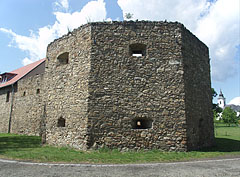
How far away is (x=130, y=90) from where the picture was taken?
8961 millimetres

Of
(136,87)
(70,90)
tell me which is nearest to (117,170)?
(136,87)

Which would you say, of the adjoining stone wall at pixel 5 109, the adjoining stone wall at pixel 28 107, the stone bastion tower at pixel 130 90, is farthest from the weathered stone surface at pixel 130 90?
the adjoining stone wall at pixel 5 109

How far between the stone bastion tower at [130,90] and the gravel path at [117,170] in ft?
8.07

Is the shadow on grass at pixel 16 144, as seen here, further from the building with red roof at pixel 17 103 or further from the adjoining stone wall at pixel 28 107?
the building with red roof at pixel 17 103

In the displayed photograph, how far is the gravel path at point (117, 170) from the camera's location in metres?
5.08

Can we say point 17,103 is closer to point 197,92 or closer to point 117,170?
point 197,92

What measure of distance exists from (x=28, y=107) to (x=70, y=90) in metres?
8.32

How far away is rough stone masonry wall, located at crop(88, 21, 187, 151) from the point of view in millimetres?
8570

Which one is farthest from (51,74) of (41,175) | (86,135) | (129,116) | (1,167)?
(41,175)

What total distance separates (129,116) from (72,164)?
11.1 feet

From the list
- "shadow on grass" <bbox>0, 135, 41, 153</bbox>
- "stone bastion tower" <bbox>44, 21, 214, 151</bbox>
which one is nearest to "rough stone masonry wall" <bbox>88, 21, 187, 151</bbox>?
"stone bastion tower" <bbox>44, 21, 214, 151</bbox>

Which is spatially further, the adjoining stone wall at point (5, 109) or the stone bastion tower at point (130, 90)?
the adjoining stone wall at point (5, 109)

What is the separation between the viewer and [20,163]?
630cm

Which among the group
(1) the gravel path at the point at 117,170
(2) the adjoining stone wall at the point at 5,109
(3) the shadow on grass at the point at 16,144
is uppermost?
(2) the adjoining stone wall at the point at 5,109
